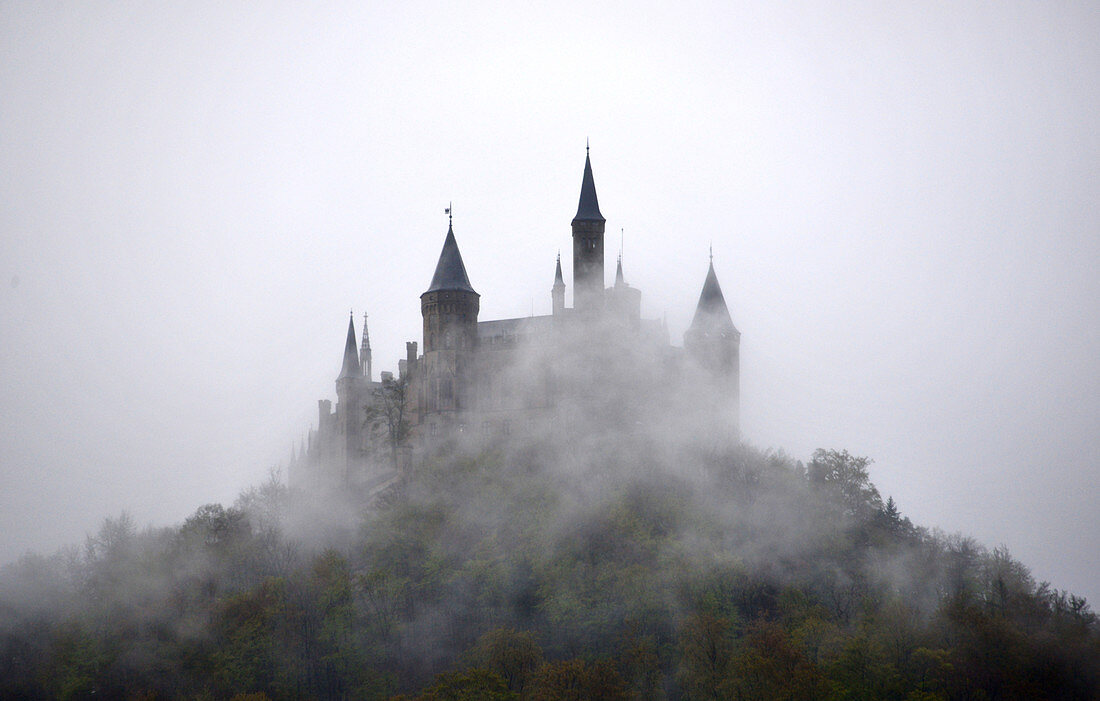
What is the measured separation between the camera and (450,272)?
78.3 metres

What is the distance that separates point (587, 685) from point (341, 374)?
4361 cm

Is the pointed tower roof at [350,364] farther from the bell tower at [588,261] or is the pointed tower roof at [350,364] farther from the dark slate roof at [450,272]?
the bell tower at [588,261]

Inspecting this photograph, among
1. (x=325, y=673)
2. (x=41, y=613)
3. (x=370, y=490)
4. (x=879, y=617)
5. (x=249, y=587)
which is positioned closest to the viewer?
(x=879, y=617)

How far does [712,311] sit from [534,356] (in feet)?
44.6

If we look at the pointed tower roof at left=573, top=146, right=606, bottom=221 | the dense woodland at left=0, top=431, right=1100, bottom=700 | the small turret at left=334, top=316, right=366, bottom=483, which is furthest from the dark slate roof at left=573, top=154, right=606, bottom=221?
the small turret at left=334, top=316, right=366, bottom=483

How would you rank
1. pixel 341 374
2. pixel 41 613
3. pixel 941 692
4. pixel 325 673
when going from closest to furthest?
pixel 941 692
pixel 325 673
pixel 41 613
pixel 341 374

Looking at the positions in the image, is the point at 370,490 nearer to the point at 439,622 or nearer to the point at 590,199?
the point at 439,622

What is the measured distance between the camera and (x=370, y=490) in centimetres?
7569

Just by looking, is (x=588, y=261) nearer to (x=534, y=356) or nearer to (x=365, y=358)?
(x=534, y=356)

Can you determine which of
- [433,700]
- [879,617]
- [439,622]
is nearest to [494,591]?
[439,622]

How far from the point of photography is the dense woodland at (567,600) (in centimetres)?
5147

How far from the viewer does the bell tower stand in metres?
73.9

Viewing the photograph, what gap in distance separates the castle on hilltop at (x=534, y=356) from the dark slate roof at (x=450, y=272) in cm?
9

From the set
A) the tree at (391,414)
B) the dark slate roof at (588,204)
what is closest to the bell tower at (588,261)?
the dark slate roof at (588,204)
